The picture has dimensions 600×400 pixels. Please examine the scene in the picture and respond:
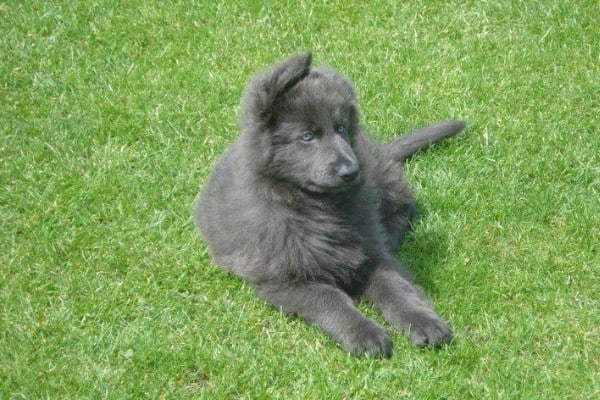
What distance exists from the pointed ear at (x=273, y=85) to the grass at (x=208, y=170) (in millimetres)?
1005

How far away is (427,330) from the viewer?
14.9 feet

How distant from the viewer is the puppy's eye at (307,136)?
185 inches

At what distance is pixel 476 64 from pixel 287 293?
301 cm

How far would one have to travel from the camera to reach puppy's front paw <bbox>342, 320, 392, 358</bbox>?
4.46 metres

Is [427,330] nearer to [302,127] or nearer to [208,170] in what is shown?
[302,127]

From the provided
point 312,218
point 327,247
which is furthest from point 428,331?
point 312,218

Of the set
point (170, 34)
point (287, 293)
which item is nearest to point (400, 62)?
point (170, 34)

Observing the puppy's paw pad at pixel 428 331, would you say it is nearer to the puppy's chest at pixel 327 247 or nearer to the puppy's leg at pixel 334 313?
the puppy's leg at pixel 334 313

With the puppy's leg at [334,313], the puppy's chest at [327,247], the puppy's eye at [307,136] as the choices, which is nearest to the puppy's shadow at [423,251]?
the puppy's chest at [327,247]

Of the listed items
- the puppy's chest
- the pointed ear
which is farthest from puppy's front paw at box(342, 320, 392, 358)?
the pointed ear

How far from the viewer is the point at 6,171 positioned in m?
6.07

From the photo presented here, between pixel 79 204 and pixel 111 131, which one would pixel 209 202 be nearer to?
pixel 79 204

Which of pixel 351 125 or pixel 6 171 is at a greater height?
pixel 351 125

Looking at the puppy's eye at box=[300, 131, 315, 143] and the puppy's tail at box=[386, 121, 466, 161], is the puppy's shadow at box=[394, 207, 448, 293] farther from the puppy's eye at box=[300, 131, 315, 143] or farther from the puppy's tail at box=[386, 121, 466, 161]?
the puppy's eye at box=[300, 131, 315, 143]
